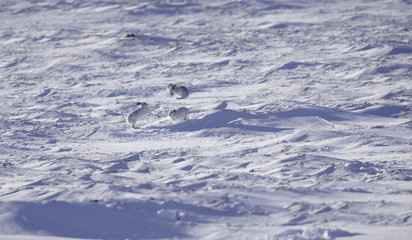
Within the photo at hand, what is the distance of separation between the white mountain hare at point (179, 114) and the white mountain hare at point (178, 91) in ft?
4.33

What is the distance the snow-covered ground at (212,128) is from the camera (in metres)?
4.68

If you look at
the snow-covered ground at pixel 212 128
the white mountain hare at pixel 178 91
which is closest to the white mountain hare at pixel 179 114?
the snow-covered ground at pixel 212 128

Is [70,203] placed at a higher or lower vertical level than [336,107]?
higher

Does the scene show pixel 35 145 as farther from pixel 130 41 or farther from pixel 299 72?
pixel 130 41

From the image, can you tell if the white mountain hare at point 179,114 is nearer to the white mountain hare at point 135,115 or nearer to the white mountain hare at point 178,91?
the white mountain hare at point 135,115

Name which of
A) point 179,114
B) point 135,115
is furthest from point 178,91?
point 135,115

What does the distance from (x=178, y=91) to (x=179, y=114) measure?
1.43 metres

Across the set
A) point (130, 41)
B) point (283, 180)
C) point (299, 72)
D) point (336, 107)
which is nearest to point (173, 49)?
point (130, 41)

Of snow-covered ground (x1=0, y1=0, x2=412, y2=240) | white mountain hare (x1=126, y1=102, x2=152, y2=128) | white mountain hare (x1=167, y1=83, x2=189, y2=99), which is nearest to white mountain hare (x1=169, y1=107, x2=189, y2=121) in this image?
snow-covered ground (x1=0, y1=0, x2=412, y2=240)

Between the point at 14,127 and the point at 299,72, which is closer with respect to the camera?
the point at 14,127

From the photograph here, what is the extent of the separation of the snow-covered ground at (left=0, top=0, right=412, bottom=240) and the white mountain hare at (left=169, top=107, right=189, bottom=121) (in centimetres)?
17

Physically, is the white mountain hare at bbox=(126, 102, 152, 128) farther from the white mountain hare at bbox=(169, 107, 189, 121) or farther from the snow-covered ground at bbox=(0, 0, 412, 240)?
the white mountain hare at bbox=(169, 107, 189, 121)

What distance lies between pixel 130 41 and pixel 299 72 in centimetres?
518

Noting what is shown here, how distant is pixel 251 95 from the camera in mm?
9766
